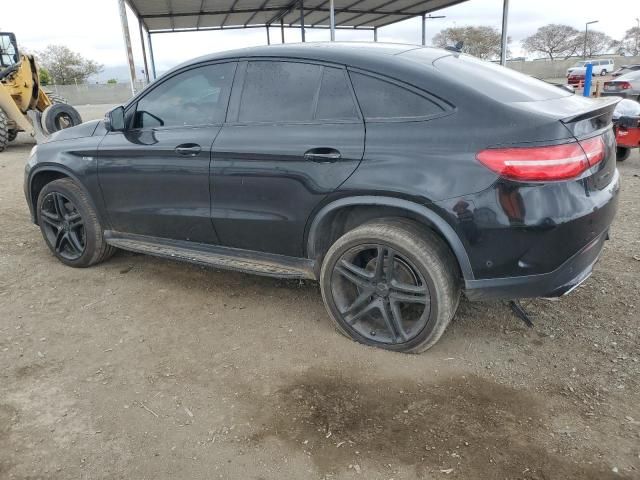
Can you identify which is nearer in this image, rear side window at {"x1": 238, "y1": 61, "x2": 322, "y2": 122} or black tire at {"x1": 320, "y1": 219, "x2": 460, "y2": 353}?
black tire at {"x1": 320, "y1": 219, "x2": 460, "y2": 353}

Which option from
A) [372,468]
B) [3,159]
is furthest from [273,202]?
[3,159]

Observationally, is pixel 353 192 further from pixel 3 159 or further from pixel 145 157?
pixel 3 159

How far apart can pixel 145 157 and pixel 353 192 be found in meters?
1.71

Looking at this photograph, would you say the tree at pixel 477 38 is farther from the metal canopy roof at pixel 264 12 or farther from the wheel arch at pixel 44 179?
the wheel arch at pixel 44 179

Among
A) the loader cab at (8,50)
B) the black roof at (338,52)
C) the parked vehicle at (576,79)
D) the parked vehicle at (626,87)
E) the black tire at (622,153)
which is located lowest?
the parked vehicle at (576,79)

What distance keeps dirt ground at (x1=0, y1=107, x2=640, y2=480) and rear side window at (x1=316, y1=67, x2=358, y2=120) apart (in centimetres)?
139

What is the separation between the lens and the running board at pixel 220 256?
3328 millimetres

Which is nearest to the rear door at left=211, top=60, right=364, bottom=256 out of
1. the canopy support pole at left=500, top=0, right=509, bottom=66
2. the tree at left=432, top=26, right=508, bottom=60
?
the canopy support pole at left=500, top=0, right=509, bottom=66

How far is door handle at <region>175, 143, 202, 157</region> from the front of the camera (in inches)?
136

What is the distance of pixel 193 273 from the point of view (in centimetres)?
434

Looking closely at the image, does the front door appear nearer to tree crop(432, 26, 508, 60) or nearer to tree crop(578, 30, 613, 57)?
tree crop(432, 26, 508, 60)

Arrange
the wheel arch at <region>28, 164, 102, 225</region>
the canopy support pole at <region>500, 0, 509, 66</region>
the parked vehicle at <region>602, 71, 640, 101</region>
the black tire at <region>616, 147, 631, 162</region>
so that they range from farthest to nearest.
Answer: the canopy support pole at <region>500, 0, 509, 66</region>
the parked vehicle at <region>602, 71, 640, 101</region>
the black tire at <region>616, 147, 631, 162</region>
the wheel arch at <region>28, 164, 102, 225</region>

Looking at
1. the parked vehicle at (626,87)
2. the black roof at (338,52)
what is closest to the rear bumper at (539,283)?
the black roof at (338,52)

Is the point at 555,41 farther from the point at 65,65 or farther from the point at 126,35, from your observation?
the point at 126,35
